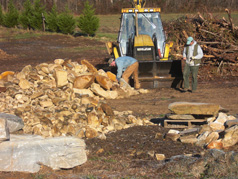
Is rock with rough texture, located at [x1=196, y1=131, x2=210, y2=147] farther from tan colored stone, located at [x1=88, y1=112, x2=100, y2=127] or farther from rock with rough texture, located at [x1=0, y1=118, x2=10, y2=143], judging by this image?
rock with rough texture, located at [x1=0, y1=118, x2=10, y2=143]

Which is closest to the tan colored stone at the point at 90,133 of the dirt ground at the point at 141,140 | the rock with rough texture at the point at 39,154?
the dirt ground at the point at 141,140

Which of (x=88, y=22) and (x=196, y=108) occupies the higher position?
(x=88, y=22)

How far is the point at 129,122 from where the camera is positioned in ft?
27.6

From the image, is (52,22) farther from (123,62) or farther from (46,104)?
(46,104)

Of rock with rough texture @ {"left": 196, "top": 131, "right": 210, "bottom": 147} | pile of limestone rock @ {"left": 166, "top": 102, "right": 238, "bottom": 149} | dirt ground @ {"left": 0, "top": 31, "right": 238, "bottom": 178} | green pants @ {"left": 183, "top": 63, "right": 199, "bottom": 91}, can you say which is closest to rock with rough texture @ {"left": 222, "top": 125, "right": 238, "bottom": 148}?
pile of limestone rock @ {"left": 166, "top": 102, "right": 238, "bottom": 149}

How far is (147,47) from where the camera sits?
12.7 meters

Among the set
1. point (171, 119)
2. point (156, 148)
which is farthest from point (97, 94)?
point (156, 148)

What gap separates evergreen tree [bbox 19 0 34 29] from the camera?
3750 centimetres

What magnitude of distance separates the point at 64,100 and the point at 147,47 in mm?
4601

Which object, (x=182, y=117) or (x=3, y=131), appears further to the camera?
(x=182, y=117)

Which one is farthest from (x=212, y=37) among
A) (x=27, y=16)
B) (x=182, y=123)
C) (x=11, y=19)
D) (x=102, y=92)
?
(x=11, y=19)

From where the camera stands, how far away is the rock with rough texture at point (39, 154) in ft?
18.1

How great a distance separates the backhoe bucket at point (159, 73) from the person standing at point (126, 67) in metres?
0.36

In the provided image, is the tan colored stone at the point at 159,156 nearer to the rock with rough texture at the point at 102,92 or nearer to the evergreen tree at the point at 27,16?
the rock with rough texture at the point at 102,92
